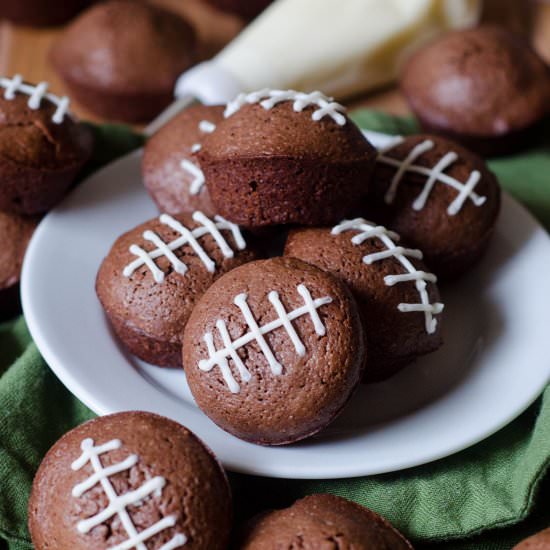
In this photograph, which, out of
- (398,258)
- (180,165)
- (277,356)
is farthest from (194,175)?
(277,356)

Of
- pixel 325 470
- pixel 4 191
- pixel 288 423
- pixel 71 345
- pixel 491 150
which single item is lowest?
pixel 491 150

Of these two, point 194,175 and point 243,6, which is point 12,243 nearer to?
point 194,175

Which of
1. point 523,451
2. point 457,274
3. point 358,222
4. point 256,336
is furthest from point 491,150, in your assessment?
point 256,336

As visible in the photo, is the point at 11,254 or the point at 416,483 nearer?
the point at 416,483

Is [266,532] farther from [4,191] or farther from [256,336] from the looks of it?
[4,191]

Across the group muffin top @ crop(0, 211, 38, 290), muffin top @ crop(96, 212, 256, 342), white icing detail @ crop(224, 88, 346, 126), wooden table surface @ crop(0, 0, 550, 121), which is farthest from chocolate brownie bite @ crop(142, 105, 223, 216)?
wooden table surface @ crop(0, 0, 550, 121)
